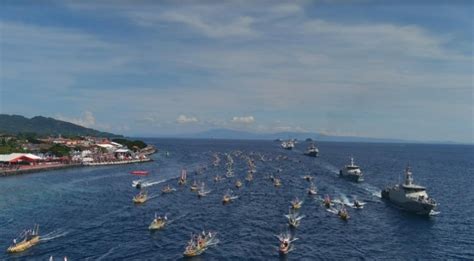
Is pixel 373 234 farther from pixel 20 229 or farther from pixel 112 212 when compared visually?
pixel 20 229

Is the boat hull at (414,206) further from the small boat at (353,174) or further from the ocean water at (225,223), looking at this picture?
the small boat at (353,174)

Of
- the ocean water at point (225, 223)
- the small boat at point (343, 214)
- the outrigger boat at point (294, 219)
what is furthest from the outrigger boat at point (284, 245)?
the small boat at point (343, 214)

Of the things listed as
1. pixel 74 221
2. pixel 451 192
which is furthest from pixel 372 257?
pixel 451 192

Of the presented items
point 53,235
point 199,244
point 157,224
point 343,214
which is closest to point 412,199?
point 343,214

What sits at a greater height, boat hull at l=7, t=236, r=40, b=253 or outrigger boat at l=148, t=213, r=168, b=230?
outrigger boat at l=148, t=213, r=168, b=230

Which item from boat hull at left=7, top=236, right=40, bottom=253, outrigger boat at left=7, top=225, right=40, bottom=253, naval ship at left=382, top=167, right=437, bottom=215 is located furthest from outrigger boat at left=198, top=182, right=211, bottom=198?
boat hull at left=7, top=236, right=40, bottom=253

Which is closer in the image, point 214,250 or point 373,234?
point 214,250

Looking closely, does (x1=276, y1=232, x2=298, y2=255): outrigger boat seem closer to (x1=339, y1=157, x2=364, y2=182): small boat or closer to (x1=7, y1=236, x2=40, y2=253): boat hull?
(x1=7, y1=236, x2=40, y2=253): boat hull
